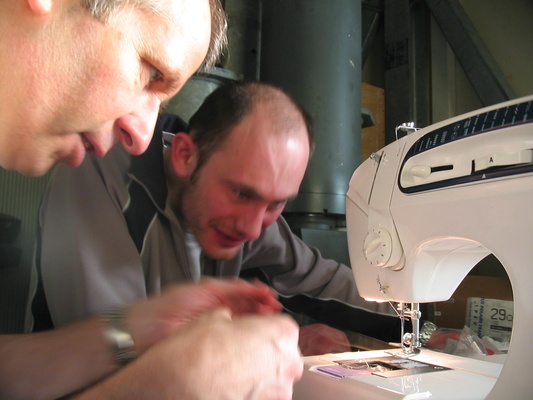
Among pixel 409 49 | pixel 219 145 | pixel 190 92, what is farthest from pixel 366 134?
pixel 219 145

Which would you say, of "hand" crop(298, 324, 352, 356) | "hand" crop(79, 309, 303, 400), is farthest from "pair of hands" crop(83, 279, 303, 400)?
"hand" crop(298, 324, 352, 356)

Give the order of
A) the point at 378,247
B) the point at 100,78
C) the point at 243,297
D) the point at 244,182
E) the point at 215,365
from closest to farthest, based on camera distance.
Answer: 1. the point at 215,365
2. the point at 100,78
3. the point at 243,297
4. the point at 378,247
5. the point at 244,182

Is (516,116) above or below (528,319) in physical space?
above

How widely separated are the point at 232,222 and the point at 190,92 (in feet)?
2.66

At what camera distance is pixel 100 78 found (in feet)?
1.98

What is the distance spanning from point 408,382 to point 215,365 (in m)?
0.45

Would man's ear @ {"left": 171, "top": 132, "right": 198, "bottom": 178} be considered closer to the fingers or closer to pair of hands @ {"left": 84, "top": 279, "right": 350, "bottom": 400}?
the fingers

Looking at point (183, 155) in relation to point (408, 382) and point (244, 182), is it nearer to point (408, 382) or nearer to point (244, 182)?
point (244, 182)

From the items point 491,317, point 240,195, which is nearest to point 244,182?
point 240,195

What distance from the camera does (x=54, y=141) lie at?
66cm

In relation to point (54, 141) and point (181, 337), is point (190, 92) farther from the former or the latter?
point (181, 337)

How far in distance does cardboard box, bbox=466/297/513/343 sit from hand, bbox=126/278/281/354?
3.29 feet

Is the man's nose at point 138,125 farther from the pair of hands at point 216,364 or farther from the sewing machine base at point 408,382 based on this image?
the sewing machine base at point 408,382

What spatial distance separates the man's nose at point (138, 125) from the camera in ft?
2.27
